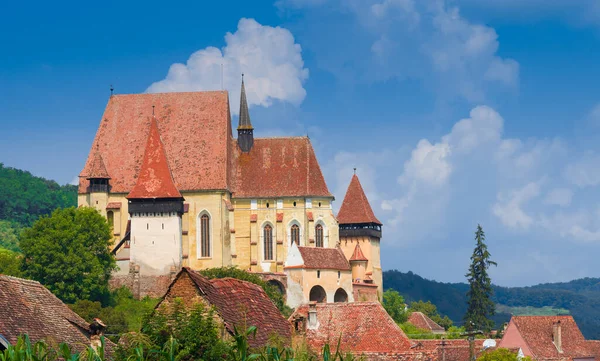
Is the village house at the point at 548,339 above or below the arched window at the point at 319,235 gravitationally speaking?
below

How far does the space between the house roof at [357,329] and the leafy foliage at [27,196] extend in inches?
4998

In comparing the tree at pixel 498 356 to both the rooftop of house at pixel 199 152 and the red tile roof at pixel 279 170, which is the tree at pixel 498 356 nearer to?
the rooftop of house at pixel 199 152

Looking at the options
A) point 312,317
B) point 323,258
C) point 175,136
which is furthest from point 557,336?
point 175,136

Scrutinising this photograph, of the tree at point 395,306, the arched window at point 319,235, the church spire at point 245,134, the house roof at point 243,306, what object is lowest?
the house roof at point 243,306

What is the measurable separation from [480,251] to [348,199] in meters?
9.32

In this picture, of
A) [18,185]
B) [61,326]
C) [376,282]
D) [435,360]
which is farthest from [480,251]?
[18,185]

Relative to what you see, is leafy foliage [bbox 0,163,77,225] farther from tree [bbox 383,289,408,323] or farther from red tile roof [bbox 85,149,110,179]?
red tile roof [bbox 85,149,110,179]

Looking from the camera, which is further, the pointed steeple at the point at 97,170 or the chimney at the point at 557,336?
the pointed steeple at the point at 97,170

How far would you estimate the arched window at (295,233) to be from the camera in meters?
85.9

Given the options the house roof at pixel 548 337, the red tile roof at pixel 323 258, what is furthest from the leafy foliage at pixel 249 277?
the house roof at pixel 548 337

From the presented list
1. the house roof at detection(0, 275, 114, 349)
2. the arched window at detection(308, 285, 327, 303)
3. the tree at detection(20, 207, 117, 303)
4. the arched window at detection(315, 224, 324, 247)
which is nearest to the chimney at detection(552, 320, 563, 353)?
the arched window at detection(308, 285, 327, 303)

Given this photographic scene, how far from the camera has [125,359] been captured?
962 inches

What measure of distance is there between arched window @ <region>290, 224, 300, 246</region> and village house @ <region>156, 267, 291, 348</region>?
5352 cm

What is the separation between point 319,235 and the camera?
86438mm
